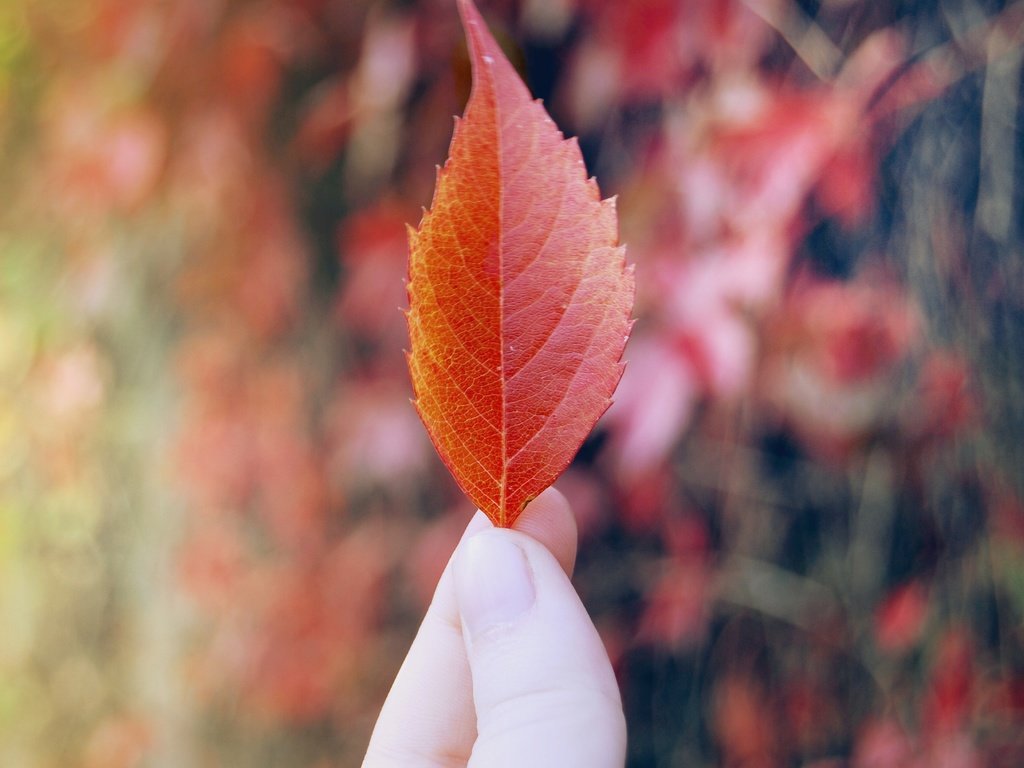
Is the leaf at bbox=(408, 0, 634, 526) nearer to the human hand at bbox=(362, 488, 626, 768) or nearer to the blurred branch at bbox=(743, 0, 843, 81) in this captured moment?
the human hand at bbox=(362, 488, 626, 768)

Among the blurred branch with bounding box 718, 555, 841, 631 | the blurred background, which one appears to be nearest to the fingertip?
the blurred background

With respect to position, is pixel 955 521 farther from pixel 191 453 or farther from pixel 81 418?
pixel 81 418

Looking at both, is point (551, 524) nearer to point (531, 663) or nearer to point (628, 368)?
point (531, 663)

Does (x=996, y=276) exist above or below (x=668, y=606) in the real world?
above

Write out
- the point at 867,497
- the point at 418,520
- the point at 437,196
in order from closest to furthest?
the point at 437,196 → the point at 867,497 → the point at 418,520

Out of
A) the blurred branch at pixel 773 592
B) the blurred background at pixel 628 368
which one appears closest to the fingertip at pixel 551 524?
the blurred background at pixel 628 368

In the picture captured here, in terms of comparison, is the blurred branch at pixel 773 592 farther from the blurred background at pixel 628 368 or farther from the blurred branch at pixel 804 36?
the blurred branch at pixel 804 36

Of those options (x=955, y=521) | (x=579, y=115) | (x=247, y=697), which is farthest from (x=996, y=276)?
(x=247, y=697)
